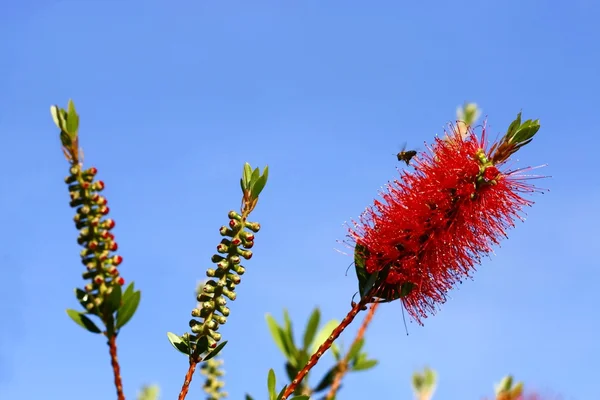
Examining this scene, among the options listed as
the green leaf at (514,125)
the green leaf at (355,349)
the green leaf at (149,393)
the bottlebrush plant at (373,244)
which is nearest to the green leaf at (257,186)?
the bottlebrush plant at (373,244)

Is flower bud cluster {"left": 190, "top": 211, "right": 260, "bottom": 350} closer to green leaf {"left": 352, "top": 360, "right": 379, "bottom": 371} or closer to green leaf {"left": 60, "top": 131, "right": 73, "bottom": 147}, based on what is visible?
green leaf {"left": 60, "top": 131, "right": 73, "bottom": 147}

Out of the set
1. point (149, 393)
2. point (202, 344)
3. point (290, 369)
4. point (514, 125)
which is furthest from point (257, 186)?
point (149, 393)

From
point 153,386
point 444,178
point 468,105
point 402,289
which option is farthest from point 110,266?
point 468,105

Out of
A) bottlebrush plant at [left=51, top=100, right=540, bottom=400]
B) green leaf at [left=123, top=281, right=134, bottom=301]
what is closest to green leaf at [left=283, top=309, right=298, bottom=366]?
bottlebrush plant at [left=51, top=100, right=540, bottom=400]

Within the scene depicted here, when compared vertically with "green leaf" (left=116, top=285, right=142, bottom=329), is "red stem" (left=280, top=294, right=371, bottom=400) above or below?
above

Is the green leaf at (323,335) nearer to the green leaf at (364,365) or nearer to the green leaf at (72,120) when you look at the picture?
the green leaf at (364,365)

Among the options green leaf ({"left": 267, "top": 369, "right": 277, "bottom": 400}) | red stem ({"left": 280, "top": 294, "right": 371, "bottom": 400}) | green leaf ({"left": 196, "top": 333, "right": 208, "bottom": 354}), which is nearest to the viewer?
green leaf ({"left": 196, "top": 333, "right": 208, "bottom": 354})
